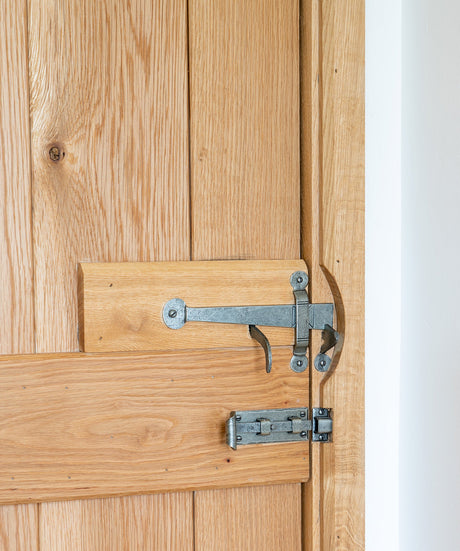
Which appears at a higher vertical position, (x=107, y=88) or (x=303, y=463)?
(x=107, y=88)

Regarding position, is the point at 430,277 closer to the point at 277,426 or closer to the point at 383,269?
the point at 383,269

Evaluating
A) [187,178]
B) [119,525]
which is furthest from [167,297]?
[119,525]

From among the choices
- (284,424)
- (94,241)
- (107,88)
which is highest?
(107,88)

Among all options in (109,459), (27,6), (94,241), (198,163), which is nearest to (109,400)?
(109,459)

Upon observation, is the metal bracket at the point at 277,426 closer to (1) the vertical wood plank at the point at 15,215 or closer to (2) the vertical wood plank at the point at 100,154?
(2) the vertical wood plank at the point at 100,154

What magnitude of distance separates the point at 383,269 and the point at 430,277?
69 millimetres

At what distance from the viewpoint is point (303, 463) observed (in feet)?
2.77

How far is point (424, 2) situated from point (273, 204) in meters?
0.31

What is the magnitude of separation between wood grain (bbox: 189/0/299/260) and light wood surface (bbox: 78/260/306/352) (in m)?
0.03

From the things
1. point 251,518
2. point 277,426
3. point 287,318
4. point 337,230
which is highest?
point 337,230

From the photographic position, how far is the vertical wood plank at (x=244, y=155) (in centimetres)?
82

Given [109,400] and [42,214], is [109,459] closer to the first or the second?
[109,400]

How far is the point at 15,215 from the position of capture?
2.52 ft

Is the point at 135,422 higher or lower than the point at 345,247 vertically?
lower
